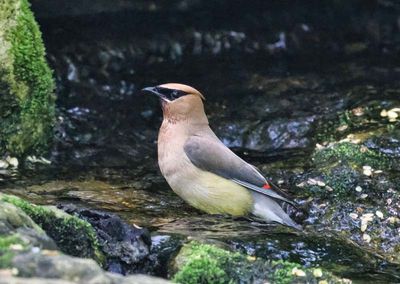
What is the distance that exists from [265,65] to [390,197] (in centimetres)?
383

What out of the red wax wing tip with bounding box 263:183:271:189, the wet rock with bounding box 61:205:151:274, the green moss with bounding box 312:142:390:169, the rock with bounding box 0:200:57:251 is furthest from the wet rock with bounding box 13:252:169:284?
the green moss with bounding box 312:142:390:169

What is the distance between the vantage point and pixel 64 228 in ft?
16.3

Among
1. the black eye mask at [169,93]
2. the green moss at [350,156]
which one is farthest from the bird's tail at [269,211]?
the black eye mask at [169,93]

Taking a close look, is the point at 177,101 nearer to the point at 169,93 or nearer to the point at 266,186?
the point at 169,93

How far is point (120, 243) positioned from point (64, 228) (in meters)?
0.47

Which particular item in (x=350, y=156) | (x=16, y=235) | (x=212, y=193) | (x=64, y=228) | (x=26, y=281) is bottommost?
(x=212, y=193)

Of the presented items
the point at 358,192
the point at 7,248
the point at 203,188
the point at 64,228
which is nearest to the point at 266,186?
the point at 203,188

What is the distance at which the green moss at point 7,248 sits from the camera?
12.0 ft

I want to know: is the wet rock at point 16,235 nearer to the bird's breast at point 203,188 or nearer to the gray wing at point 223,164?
the bird's breast at point 203,188

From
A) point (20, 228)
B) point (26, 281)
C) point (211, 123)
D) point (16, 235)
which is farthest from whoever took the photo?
point (211, 123)

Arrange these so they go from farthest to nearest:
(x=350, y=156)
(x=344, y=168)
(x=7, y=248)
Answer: (x=350, y=156), (x=344, y=168), (x=7, y=248)

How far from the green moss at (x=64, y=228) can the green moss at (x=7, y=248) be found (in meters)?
0.83

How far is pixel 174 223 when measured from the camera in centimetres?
643

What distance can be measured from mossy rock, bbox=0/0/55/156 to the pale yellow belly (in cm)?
174
